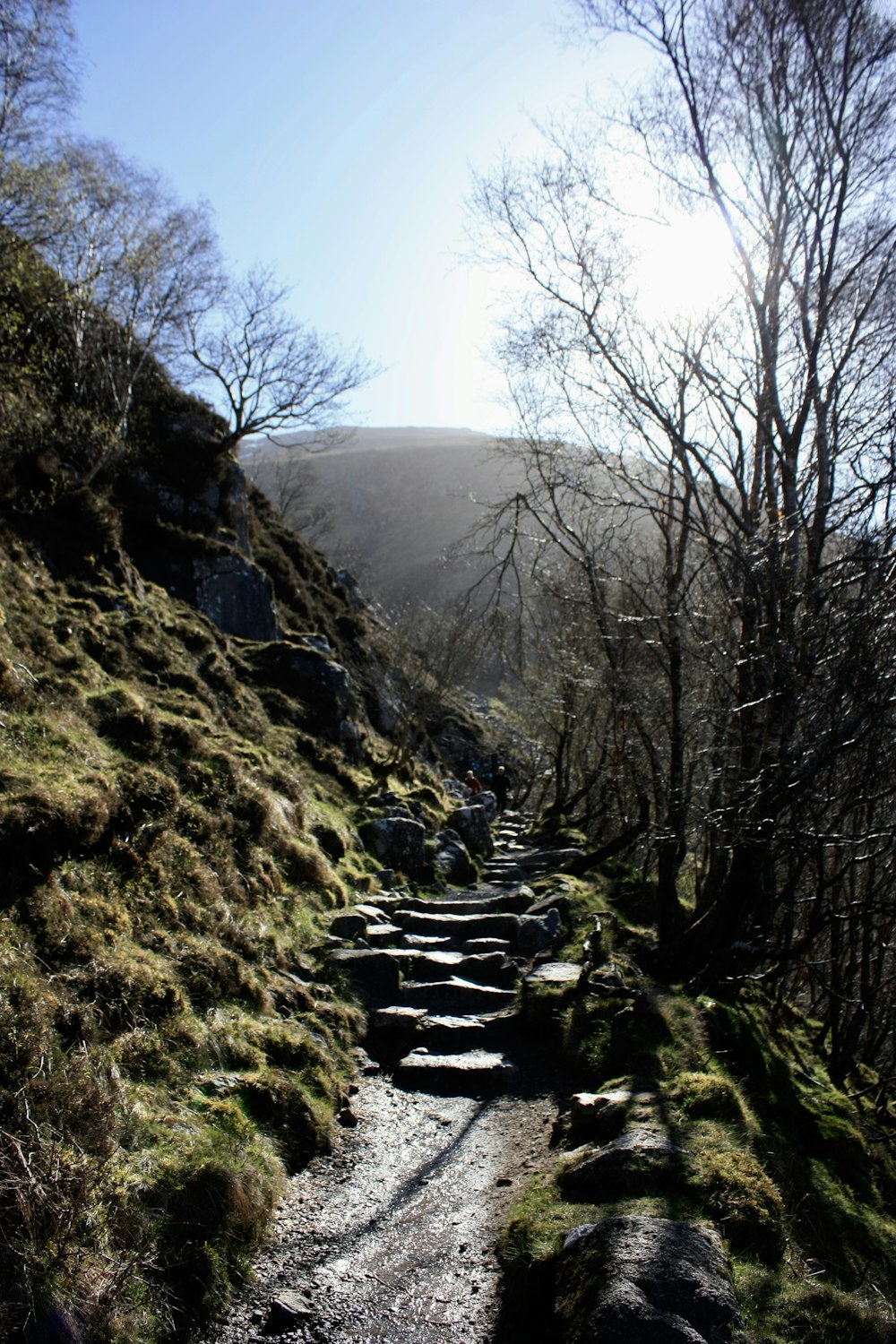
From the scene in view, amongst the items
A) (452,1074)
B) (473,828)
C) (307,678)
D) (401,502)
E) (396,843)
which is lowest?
(473,828)

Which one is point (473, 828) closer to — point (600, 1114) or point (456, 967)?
point (456, 967)

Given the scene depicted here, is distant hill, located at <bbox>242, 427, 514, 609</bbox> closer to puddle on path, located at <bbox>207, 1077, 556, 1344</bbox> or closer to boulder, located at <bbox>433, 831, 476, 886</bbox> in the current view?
boulder, located at <bbox>433, 831, 476, 886</bbox>

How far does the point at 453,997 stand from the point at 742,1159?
4.07 metres

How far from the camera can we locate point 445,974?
9.26 metres

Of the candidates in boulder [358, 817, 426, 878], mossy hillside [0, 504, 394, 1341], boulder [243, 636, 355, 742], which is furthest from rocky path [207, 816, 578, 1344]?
boulder [243, 636, 355, 742]

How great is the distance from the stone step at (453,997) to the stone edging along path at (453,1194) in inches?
0.7

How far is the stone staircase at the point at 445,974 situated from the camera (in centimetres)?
736

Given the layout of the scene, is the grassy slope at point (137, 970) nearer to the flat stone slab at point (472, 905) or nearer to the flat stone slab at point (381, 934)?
the flat stone slab at point (381, 934)

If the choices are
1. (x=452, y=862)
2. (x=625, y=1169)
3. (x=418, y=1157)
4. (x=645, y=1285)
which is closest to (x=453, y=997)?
(x=418, y=1157)

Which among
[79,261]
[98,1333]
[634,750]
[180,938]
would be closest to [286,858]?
[180,938]

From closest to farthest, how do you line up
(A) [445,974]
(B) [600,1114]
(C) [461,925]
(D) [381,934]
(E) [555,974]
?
(B) [600,1114], (E) [555,974], (A) [445,974], (D) [381,934], (C) [461,925]

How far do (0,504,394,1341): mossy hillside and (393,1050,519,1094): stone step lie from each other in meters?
0.53

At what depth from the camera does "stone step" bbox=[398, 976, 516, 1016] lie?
8.57 metres

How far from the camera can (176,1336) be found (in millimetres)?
3756
